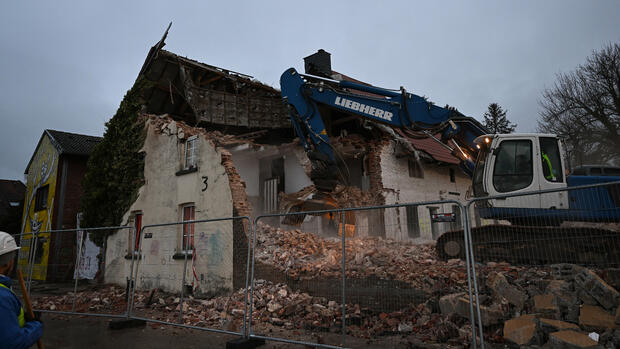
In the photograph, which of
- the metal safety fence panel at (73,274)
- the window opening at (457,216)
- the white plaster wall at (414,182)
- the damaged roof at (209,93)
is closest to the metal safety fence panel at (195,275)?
the metal safety fence panel at (73,274)

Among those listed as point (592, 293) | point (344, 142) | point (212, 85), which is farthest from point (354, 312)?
point (212, 85)

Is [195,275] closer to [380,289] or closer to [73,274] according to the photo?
[380,289]

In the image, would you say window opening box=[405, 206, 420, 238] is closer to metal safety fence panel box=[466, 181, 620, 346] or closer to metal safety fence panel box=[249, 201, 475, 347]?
metal safety fence panel box=[249, 201, 475, 347]

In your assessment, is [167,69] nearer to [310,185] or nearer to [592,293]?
[310,185]

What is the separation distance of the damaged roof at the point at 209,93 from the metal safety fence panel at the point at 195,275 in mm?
6938

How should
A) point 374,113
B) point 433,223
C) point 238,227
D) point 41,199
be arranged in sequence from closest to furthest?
point 433,223 < point 374,113 < point 238,227 < point 41,199

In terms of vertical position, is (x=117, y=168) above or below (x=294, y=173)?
above

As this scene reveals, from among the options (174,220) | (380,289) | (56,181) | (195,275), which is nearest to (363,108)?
(380,289)

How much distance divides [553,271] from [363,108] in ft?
20.7

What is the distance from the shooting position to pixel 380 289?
6105 mm

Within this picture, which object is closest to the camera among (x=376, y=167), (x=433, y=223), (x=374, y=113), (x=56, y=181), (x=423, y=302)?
(x=433, y=223)

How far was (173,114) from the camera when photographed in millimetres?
18172

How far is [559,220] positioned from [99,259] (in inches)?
427

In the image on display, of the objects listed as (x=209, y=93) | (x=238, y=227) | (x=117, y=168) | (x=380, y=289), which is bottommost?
(x=380, y=289)
